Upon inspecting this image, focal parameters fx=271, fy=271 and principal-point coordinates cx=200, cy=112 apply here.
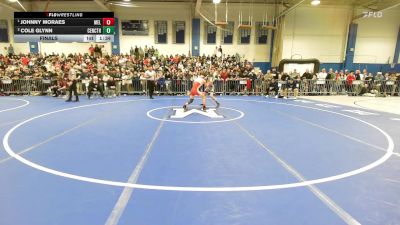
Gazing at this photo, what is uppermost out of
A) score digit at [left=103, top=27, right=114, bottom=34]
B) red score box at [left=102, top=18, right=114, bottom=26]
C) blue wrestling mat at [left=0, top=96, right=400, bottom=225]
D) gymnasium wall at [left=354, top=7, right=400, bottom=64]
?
gymnasium wall at [left=354, top=7, right=400, bottom=64]

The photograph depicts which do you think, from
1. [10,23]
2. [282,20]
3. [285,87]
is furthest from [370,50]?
[10,23]

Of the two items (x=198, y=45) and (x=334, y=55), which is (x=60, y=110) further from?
(x=334, y=55)

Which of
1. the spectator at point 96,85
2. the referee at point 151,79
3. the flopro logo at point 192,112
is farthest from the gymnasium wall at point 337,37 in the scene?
the flopro logo at point 192,112

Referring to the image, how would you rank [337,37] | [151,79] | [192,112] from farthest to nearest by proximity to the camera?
[337,37]
[151,79]
[192,112]

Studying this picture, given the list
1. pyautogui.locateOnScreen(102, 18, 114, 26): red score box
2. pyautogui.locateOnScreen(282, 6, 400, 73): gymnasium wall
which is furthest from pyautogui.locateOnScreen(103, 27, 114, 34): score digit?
pyautogui.locateOnScreen(282, 6, 400, 73): gymnasium wall

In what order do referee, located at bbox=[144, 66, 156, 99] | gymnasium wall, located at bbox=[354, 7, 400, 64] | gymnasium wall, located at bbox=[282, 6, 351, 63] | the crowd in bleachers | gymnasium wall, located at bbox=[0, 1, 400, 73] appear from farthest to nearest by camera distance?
1. gymnasium wall, located at bbox=[354, 7, 400, 64]
2. gymnasium wall, located at bbox=[282, 6, 351, 63]
3. gymnasium wall, located at bbox=[0, 1, 400, 73]
4. the crowd in bleachers
5. referee, located at bbox=[144, 66, 156, 99]

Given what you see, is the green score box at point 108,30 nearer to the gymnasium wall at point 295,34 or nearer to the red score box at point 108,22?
the red score box at point 108,22

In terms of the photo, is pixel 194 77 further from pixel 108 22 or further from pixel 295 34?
pixel 295 34

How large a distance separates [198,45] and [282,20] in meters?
8.43
